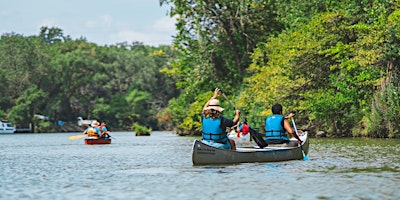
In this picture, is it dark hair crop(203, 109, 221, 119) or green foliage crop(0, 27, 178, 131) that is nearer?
dark hair crop(203, 109, 221, 119)

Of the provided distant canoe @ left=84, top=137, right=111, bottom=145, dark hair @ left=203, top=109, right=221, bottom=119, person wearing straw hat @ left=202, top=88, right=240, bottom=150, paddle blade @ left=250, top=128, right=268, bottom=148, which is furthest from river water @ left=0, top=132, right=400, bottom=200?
distant canoe @ left=84, top=137, right=111, bottom=145

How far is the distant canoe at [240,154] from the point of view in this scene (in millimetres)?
20047

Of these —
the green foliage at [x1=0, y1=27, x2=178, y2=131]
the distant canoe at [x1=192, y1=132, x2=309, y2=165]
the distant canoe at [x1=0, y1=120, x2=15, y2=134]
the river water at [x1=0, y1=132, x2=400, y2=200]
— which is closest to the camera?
the river water at [x1=0, y1=132, x2=400, y2=200]

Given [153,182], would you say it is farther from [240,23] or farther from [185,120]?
[185,120]

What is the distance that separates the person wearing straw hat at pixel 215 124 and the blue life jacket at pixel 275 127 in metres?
1.96

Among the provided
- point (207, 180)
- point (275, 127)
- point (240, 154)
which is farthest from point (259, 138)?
point (207, 180)

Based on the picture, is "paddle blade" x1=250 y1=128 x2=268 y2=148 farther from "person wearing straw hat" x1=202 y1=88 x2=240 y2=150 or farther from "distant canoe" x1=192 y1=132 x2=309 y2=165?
"person wearing straw hat" x1=202 y1=88 x2=240 y2=150

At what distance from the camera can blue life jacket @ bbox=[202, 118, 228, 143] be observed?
2034 centimetres

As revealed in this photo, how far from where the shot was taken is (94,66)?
10931cm

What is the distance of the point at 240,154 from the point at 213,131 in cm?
106

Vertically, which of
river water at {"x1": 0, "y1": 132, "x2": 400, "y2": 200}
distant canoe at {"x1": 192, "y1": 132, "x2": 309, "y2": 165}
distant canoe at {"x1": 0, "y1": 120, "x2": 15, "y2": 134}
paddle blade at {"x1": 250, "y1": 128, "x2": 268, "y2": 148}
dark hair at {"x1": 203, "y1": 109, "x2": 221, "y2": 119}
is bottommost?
river water at {"x1": 0, "y1": 132, "x2": 400, "y2": 200}

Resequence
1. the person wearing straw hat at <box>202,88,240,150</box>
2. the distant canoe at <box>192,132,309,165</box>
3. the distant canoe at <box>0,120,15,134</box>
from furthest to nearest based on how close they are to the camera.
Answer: the distant canoe at <box>0,120,15,134</box>
the person wearing straw hat at <box>202,88,240,150</box>
the distant canoe at <box>192,132,309,165</box>

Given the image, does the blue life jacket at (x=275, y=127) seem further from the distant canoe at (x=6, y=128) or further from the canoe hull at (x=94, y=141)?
the distant canoe at (x=6, y=128)

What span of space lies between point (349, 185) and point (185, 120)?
47565 mm
